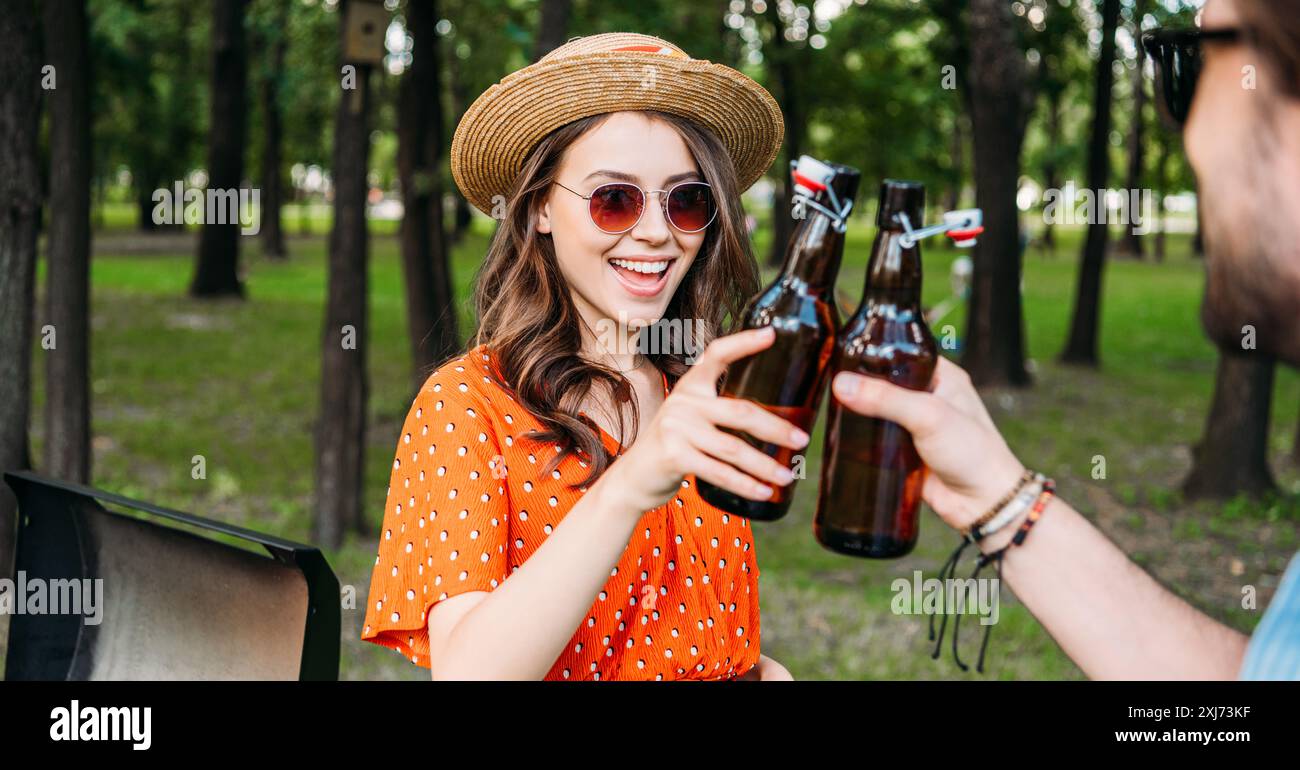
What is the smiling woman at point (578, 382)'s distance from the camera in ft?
6.48

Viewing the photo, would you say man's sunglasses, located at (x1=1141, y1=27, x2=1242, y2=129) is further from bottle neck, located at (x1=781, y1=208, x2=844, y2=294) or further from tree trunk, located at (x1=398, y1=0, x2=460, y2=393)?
tree trunk, located at (x1=398, y1=0, x2=460, y2=393)

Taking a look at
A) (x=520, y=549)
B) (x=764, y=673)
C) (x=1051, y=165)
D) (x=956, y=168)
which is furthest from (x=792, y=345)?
(x=956, y=168)

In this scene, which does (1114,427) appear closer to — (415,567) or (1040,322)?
(1040,322)

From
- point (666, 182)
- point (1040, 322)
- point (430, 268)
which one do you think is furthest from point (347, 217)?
point (1040, 322)

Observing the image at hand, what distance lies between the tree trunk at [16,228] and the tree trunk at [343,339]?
187 centimetres

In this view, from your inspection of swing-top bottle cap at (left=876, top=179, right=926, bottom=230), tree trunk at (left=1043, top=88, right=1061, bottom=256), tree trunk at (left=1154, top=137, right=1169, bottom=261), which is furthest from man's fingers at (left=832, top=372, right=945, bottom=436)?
tree trunk at (left=1154, top=137, right=1169, bottom=261)

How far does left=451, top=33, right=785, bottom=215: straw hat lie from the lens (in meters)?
2.26

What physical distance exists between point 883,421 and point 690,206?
2.60ft

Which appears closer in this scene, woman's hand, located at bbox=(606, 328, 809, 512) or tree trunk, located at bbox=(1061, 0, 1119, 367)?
woman's hand, located at bbox=(606, 328, 809, 512)

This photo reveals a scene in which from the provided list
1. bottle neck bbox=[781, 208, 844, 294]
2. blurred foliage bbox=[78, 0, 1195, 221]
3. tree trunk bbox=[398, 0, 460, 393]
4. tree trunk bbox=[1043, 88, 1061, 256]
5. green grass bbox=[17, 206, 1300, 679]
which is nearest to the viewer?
bottle neck bbox=[781, 208, 844, 294]

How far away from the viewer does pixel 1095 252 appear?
15578 millimetres

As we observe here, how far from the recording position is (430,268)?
11.3 m
